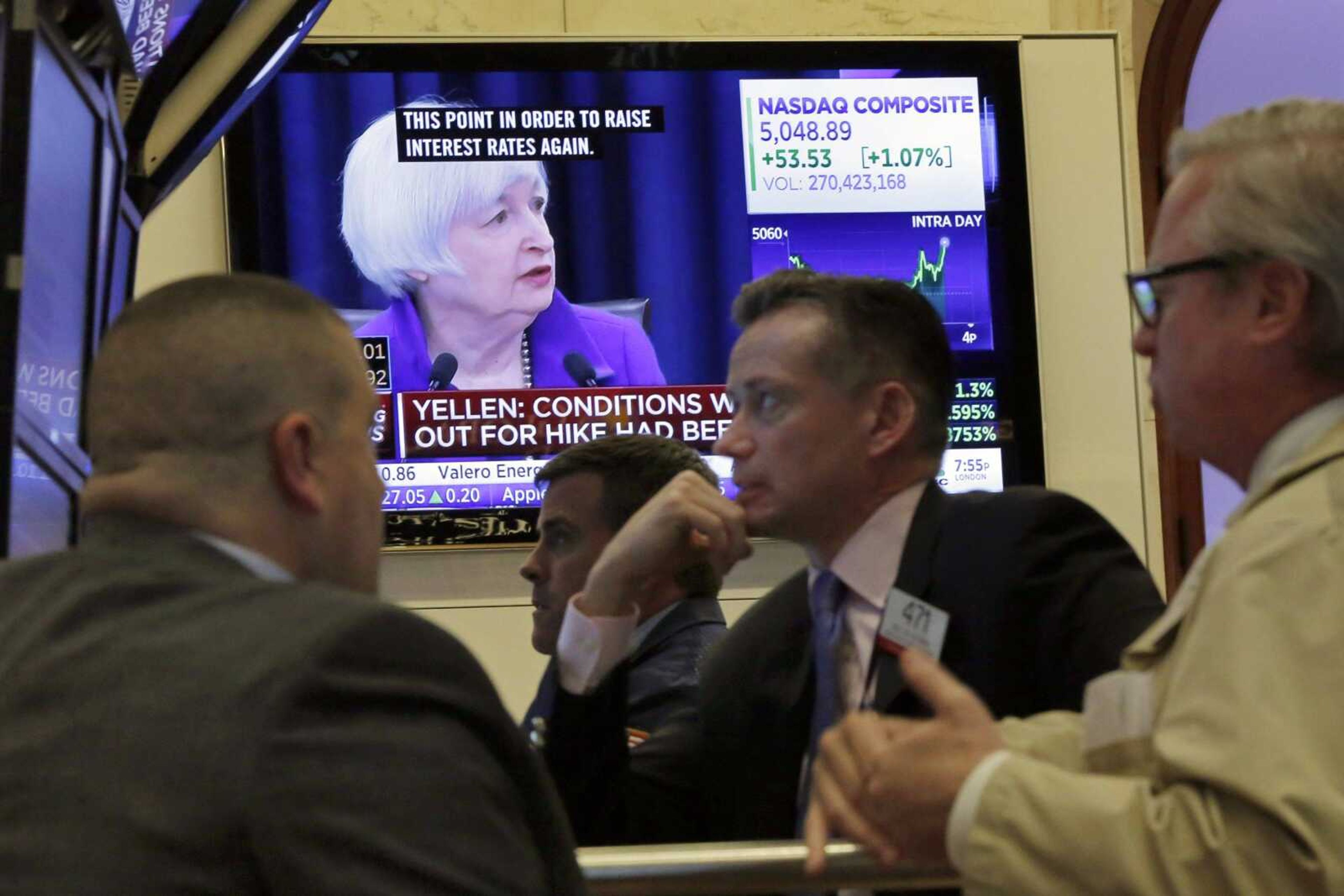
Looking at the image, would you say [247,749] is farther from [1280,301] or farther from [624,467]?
[624,467]

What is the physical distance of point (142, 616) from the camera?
1207 millimetres

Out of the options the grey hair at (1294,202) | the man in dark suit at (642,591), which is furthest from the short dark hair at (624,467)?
the grey hair at (1294,202)

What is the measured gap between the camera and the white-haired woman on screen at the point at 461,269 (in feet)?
15.9

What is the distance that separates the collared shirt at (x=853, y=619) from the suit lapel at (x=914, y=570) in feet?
0.06

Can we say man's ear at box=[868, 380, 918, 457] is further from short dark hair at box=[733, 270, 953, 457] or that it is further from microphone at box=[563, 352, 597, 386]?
microphone at box=[563, 352, 597, 386]

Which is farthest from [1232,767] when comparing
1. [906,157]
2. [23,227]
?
[906,157]

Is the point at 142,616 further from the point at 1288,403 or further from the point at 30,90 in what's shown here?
the point at 1288,403

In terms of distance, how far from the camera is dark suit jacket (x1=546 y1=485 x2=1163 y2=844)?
6.42 feet

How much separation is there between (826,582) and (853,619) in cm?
7

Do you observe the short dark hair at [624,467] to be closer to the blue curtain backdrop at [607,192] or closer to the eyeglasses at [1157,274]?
the eyeglasses at [1157,274]

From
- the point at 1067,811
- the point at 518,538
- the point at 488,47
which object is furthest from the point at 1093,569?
the point at 488,47

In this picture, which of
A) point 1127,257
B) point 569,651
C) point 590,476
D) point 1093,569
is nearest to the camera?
point 1093,569

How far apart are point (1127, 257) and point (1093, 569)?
351 cm
